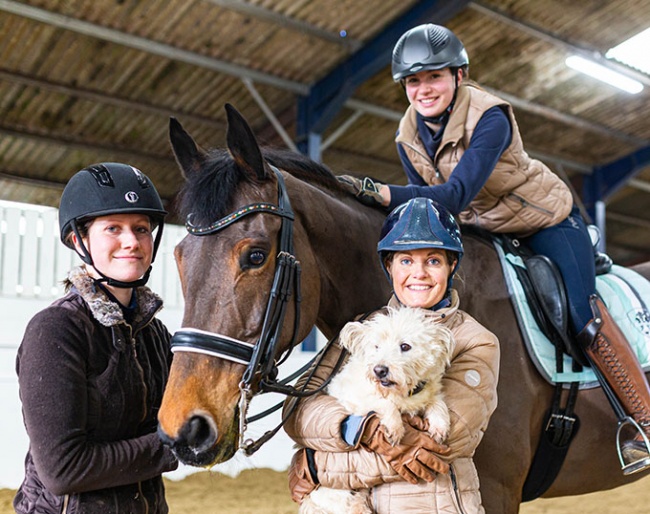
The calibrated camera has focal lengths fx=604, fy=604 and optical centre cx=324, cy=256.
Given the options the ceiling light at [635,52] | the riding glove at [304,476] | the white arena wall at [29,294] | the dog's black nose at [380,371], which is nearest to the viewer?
the dog's black nose at [380,371]

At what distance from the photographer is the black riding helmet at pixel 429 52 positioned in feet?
6.79

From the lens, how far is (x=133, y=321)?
169 cm

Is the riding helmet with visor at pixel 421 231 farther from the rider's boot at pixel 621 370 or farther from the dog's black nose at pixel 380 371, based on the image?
the rider's boot at pixel 621 370

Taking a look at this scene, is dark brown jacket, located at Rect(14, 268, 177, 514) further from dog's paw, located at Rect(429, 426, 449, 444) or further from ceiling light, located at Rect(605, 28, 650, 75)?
ceiling light, located at Rect(605, 28, 650, 75)

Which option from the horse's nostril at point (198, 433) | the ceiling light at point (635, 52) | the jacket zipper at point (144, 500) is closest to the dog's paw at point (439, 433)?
the horse's nostril at point (198, 433)

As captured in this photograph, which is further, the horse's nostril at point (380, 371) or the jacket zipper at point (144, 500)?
the jacket zipper at point (144, 500)

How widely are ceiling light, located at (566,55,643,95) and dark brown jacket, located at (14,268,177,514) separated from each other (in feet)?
27.7

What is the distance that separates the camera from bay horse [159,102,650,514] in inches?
56.6

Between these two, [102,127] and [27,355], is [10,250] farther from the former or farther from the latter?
[102,127]

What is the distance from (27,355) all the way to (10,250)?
417cm

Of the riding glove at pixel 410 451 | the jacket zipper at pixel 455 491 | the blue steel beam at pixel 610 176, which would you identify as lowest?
the jacket zipper at pixel 455 491

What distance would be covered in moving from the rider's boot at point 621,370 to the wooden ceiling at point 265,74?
5414 millimetres

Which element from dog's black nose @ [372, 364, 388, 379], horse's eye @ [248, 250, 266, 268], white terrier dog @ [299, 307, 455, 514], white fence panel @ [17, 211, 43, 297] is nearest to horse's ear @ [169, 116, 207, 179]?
horse's eye @ [248, 250, 266, 268]

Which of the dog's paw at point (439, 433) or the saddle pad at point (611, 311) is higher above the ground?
the saddle pad at point (611, 311)
